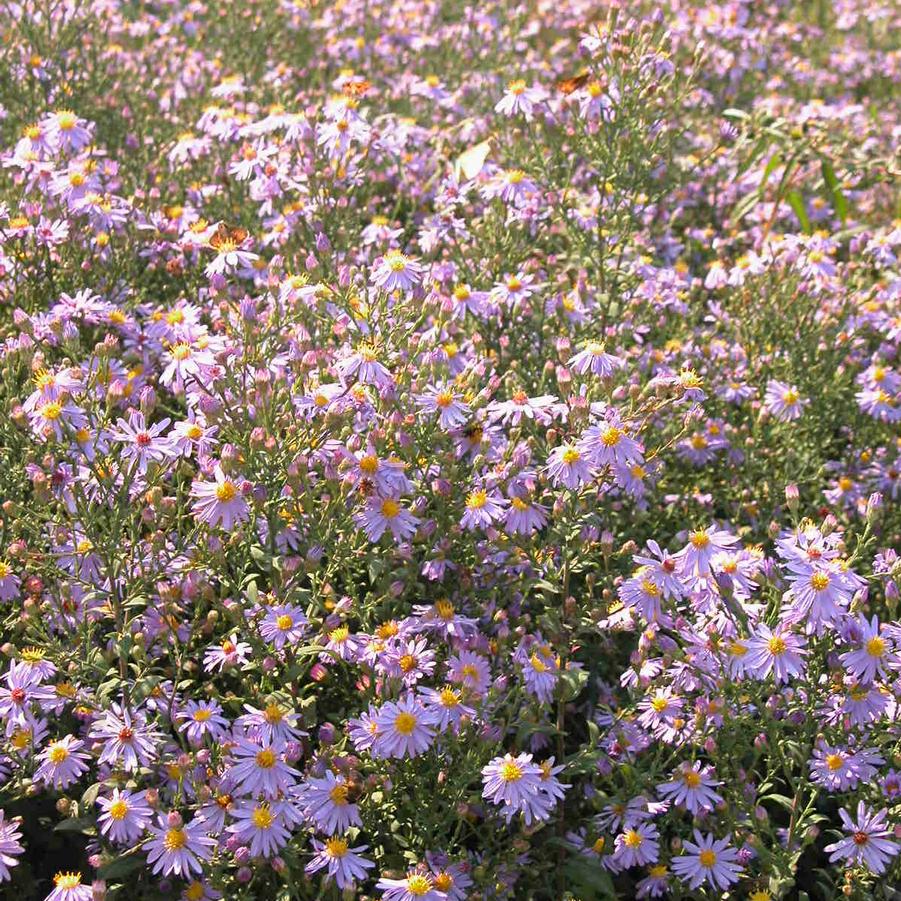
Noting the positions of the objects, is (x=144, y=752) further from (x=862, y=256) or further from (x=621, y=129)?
(x=862, y=256)

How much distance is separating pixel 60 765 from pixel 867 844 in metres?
2.15

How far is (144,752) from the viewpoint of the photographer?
9.48 ft

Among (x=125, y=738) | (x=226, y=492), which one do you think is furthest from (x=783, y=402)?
(x=125, y=738)

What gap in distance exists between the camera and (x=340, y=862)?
282cm

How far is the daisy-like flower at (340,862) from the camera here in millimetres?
2791

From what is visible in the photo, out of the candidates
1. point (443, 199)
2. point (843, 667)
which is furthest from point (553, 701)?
point (443, 199)

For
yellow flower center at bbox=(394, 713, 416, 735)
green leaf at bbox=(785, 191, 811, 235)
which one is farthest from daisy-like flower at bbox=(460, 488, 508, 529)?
green leaf at bbox=(785, 191, 811, 235)

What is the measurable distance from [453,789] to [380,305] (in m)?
1.45

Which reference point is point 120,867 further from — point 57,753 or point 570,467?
point 570,467

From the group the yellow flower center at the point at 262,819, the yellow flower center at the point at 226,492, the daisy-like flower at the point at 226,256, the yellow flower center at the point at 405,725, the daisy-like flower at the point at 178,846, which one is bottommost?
the daisy-like flower at the point at 178,846

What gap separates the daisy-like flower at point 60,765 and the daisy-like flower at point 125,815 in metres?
0.12

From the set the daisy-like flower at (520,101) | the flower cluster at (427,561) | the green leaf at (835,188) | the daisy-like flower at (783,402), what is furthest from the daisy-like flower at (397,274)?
the green leaf at (835,188)

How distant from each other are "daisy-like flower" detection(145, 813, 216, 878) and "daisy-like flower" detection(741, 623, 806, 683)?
148cm

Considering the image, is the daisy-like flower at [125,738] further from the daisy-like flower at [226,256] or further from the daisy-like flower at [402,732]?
the daisy-like flower at [226,256]
